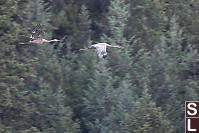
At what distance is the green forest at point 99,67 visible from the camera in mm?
24672

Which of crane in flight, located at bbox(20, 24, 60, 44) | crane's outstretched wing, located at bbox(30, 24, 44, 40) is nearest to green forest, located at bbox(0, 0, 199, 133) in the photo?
crane in flight, located at bbox(20, 24, 60, 44)

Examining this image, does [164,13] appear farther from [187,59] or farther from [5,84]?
[5,84]

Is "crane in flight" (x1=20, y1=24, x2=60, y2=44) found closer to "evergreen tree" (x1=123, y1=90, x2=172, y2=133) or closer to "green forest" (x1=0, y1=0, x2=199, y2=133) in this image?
"green forest" (x1=0, y1=0, x2=199, y2=133)

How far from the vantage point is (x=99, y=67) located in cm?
2669

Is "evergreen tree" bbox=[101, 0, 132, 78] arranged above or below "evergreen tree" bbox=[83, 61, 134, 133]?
above

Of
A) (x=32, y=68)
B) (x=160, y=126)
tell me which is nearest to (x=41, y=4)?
(x=32, y=68)

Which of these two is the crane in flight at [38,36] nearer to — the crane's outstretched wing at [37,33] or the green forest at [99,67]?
the crane's outstretched wing at [37,33]

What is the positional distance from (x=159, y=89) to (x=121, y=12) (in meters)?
3.33

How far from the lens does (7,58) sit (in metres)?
24.6

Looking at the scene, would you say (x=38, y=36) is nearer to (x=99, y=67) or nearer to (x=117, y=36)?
(x=99, y=67)

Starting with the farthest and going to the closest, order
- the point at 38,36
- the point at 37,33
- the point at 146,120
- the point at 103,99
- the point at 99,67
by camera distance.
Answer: the point at 99,67
the point at 103,99
the point at 146,120
the point at 38,36
the point at 37,33

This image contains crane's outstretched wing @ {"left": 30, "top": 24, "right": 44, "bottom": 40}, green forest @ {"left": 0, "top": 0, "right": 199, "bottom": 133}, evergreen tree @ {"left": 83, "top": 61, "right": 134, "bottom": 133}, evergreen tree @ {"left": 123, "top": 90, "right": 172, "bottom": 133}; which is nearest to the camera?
crane's outstretched wing @ {"left": 30, "top": 24, "right": 44, "bottom": 40}

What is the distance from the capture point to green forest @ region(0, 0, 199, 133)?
24672 millimetres

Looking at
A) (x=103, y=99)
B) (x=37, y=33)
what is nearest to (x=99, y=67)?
(x=103, y=99)
